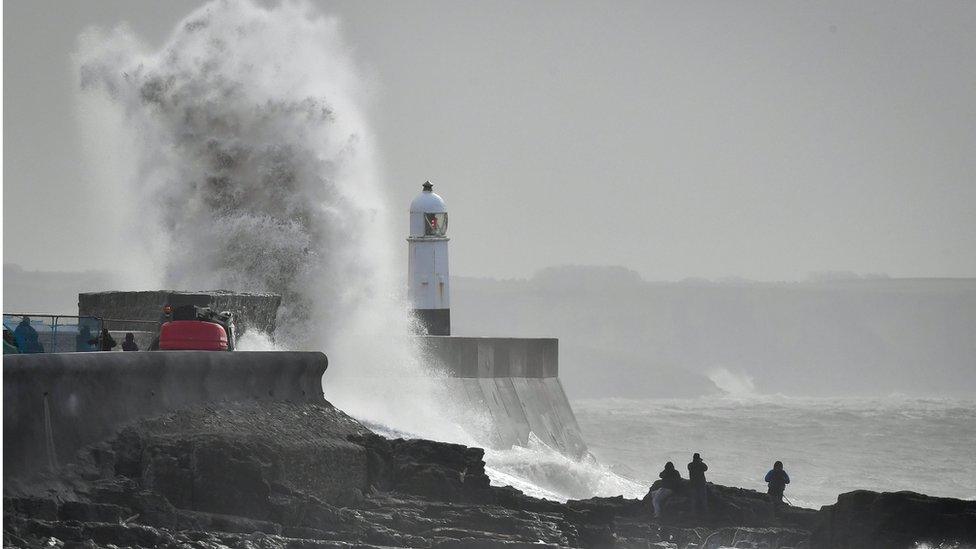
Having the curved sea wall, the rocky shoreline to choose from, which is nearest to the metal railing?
the curved sea wall

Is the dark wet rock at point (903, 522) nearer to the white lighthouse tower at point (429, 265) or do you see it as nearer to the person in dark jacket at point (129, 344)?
the person in dark jacket at point (129, 344)

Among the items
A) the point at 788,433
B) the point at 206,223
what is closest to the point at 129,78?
the point at 206,223

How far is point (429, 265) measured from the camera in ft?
75.8

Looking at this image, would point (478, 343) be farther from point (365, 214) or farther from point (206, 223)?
point (206, 223)

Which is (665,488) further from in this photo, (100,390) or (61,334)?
(61,334)

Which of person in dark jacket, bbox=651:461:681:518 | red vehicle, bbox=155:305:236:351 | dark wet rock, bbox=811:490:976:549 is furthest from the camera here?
person in dark jacket, bbox=651:461:681:518

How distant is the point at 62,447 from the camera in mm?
7875

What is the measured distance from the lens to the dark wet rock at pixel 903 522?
33.6ft

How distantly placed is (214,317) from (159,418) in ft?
6.54

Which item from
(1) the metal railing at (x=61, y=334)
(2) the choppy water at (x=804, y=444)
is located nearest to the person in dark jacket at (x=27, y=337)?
(1) the metal railing at (x=61, y=334)

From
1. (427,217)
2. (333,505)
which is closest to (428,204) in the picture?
(427,217)

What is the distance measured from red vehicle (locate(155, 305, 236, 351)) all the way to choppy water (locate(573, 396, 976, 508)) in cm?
1174

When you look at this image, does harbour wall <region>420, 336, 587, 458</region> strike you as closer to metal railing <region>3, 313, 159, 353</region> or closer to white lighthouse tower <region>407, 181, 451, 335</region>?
white lighthouse tower <region>407, 181, 451, 335</region>

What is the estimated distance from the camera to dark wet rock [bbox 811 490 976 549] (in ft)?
33.6
